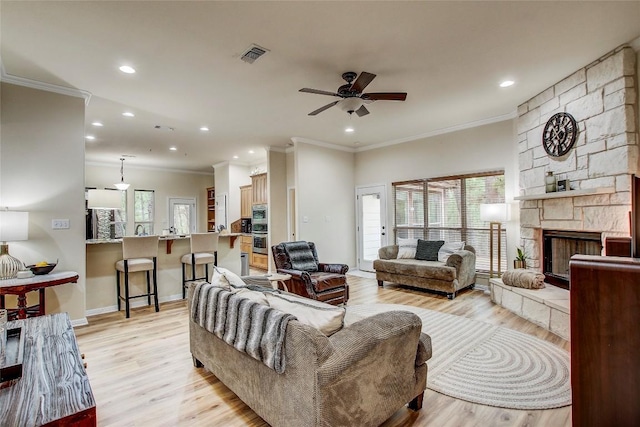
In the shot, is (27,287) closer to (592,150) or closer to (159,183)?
(592,150)

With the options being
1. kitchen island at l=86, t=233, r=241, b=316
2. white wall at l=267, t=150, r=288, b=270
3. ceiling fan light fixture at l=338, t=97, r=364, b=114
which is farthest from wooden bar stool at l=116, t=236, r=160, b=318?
ceiling fan light fixture at l=338, t=97, r=364, b=114

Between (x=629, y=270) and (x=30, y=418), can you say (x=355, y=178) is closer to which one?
(x=629, y=270)

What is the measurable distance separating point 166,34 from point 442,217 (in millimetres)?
5314

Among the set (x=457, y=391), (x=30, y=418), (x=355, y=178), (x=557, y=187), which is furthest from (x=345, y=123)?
(x=30, y=418)

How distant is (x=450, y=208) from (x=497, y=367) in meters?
3.73

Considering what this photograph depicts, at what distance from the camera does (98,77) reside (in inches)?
135

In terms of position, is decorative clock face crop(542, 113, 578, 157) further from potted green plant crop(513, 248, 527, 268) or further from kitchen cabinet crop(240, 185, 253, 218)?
kitchen cabinet crop(240, 185, 253, 218)

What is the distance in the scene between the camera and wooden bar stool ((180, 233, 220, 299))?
482 centimetres

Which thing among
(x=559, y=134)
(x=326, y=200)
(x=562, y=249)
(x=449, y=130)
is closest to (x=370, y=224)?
(x=326, y=200)

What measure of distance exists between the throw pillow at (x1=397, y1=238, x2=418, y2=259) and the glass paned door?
0.99 metres

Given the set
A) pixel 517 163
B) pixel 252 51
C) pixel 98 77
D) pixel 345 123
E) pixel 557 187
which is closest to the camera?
pixel 252 51

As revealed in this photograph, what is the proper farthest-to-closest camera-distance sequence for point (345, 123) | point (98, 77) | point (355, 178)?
point (355, 178) < point (345, 123) < point (98, 77)

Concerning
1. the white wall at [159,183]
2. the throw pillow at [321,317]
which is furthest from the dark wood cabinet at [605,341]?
the white wall at [159,183]

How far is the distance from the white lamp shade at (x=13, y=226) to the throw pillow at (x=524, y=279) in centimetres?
575
